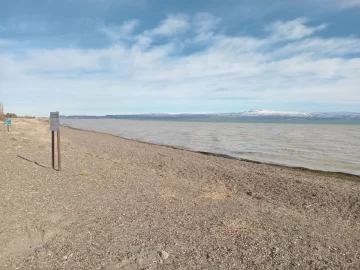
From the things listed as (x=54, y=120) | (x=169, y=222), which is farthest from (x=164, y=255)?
(x=54, y=120)

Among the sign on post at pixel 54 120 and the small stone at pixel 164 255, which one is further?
the sign on post at pixel 54 120

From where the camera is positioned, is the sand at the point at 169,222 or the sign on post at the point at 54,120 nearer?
the sand at the point at 169,222

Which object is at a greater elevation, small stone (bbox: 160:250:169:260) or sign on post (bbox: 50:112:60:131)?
sign on post (bbox: 50:112:60:131)

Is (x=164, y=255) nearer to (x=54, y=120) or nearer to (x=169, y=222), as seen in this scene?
(x=169, y=222)

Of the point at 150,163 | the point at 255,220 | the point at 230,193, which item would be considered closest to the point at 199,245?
the point at 255,220

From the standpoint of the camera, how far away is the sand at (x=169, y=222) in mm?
5332

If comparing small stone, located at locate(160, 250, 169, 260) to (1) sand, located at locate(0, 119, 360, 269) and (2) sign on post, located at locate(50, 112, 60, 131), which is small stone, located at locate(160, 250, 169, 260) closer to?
(1) sand, located at locate(0, 119, 360, 269)

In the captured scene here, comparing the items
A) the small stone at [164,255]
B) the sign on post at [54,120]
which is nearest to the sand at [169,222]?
the small stone at [164,255]

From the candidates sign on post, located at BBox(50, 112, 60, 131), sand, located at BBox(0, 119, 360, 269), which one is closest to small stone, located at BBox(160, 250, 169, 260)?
sand, located at BBox(0, 119, 360, 269)

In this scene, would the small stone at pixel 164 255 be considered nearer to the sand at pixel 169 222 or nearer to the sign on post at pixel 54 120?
the sand at pixel 169 222

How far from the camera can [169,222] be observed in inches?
280

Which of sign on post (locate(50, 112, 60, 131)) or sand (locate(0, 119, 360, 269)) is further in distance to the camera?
sign on post (locate(50, 112, 60, 131))

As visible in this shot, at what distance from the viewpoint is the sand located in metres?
5.33

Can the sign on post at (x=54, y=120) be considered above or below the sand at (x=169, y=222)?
above
